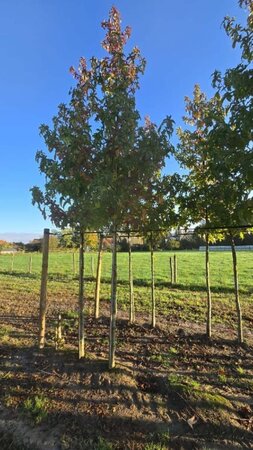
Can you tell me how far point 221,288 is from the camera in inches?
618

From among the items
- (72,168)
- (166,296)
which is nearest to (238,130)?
(72,168)

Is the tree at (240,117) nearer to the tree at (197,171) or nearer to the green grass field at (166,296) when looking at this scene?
the tree at (197,171)

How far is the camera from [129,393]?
17.7 ft

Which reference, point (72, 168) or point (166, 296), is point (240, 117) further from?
point (166, 296)

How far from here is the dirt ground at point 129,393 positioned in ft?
14.5

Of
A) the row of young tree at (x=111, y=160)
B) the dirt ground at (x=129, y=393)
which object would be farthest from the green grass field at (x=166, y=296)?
the row of young tree at (x=111, y=160)

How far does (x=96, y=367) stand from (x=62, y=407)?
3.89ft

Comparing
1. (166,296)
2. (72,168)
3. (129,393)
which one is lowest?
(129,393)

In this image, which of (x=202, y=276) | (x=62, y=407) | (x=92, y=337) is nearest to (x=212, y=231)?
(x=92, y=337)

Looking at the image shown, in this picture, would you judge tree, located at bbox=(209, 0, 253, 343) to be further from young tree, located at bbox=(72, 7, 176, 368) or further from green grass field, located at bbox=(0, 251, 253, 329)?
green grass field, located at bbox=(0, 251, 253, 329)

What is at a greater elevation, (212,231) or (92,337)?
(212,231)

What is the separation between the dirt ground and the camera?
4434 millimetres

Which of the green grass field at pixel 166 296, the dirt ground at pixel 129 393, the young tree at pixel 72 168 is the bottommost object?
the dirt ground at pixel 129 393

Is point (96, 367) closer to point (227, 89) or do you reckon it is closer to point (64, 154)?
point (64, 154)
